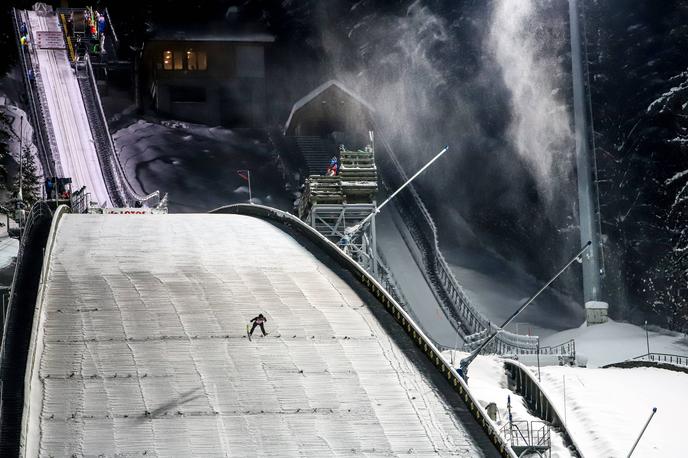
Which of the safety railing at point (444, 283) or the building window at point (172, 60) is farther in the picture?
the building window at point (172, 60)

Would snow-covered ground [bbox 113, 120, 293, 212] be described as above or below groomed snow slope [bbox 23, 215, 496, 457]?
below

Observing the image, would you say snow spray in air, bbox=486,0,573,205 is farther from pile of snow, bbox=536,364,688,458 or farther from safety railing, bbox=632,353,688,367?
pile of snow, bbox=536,364,688,458

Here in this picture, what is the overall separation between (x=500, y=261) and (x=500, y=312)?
608 cm

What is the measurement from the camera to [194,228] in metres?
45.0

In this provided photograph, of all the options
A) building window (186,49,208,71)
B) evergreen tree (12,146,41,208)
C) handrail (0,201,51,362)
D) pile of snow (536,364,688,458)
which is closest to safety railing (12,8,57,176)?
evergreen tree (12,146,41,208)

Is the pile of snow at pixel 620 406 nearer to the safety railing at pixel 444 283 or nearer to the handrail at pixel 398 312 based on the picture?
the handrail at pixel 398 312

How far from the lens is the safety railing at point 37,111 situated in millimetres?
63562

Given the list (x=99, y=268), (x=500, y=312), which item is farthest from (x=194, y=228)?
(x=500, y=312)

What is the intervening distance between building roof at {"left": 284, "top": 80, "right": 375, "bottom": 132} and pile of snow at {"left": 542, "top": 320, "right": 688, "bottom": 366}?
22.3 m

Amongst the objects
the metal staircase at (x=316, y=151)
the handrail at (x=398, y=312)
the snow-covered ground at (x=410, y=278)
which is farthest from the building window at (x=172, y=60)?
the handrail at (x=398, y=312)

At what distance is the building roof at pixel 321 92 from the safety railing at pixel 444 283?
14.5 ft

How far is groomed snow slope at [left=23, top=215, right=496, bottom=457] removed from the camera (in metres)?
30.2

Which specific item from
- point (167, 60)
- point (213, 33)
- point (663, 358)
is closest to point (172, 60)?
point (167, 60)

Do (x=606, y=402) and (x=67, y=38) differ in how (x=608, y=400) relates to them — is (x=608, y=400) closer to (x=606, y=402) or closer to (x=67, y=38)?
(x=606, y=402)
